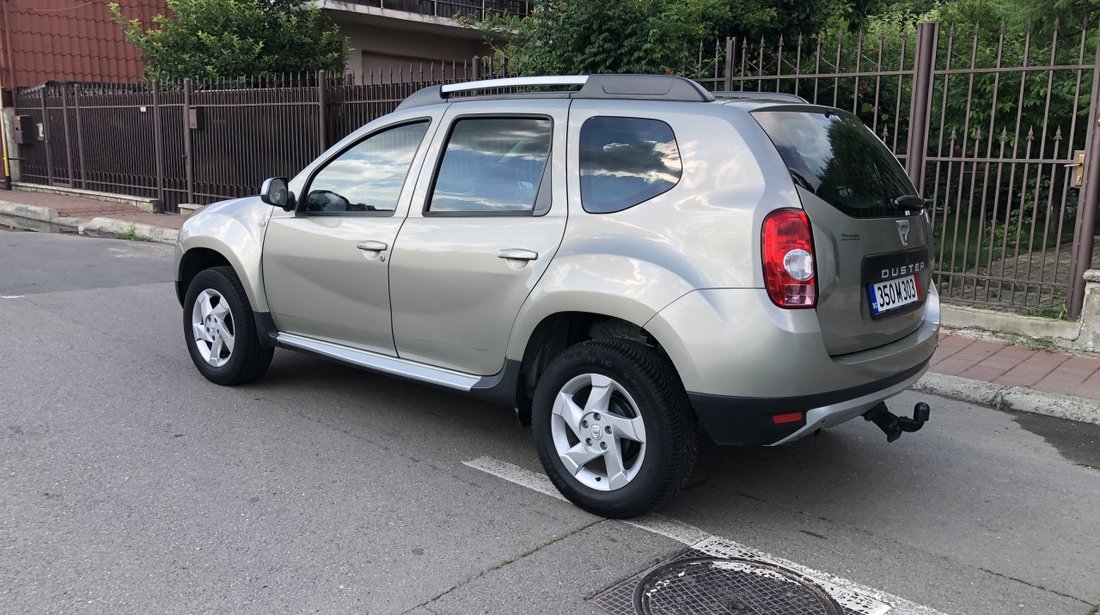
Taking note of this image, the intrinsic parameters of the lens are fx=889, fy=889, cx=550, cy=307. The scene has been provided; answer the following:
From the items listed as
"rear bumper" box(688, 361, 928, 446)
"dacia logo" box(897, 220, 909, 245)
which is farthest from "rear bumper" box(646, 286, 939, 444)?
"dacia logo" box(897, 220, 909, 245)

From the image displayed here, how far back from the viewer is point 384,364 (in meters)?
4.62

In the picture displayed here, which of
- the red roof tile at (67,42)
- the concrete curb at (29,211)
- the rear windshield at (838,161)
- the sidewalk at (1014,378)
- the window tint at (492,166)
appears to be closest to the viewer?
the rear windshield at (838,161)

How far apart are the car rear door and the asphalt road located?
86 cm

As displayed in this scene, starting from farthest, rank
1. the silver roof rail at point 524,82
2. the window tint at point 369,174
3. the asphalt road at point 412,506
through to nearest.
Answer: the window tint at point 369,174 < the silver roof rail at point 524,82 < the asphalt road at point 412,506

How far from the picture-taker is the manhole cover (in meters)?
3.10

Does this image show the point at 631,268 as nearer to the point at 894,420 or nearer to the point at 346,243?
the point at 894,420

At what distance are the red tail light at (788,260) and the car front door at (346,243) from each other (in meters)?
1.95

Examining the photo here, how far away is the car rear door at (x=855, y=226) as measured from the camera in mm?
3506

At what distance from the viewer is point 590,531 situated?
3695mm

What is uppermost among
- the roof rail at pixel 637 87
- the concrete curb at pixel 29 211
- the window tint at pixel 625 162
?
the roof rail at pixel 637 87

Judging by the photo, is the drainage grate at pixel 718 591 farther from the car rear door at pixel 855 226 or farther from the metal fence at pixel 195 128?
the metal fence at pixel 195 128

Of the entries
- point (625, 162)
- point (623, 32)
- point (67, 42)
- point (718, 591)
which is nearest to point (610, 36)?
point (623, 32)

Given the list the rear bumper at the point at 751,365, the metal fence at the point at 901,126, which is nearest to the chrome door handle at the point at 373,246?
the rear bumper at the point at 751,365

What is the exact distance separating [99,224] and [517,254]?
1227 cm
